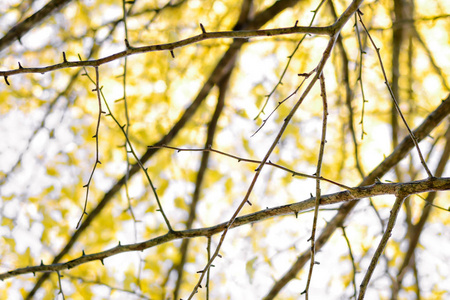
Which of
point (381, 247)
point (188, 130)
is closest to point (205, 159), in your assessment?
point (188, 130)

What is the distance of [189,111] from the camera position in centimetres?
223

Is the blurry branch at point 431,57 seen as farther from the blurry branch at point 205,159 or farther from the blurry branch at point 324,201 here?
the blurry branch at point 324,201

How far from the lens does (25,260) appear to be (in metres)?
2.07

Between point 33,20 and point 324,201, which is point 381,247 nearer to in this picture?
point 324,201

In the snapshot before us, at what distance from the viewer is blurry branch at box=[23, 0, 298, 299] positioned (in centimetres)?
211

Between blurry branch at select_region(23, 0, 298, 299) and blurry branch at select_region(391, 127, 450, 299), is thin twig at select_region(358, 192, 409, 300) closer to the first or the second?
blurry branch at select_region(391, 127, 450, 299)

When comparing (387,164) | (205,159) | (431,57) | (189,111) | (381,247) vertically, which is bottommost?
(381,247)

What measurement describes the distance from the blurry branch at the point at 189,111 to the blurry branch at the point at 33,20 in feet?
2.61

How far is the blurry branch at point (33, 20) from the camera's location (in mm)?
1473

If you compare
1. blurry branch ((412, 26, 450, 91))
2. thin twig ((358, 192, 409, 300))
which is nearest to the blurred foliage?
blurry branch ((412, 26, 450, 91))

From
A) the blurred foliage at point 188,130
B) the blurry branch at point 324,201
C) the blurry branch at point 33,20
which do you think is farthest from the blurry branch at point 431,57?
the blurry branch at point 33,20

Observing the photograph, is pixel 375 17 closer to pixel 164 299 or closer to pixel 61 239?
pixel 164 299

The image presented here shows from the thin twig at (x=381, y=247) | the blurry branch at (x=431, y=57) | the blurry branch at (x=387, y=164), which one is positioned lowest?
the thin twig at (x=381, y=247)

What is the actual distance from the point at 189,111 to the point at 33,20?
35.8 inches
